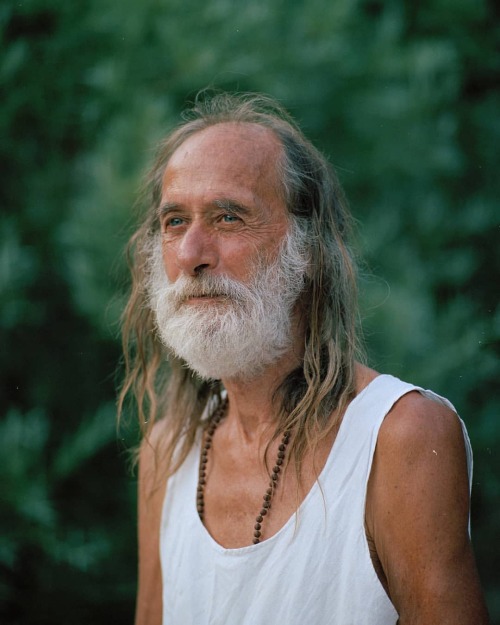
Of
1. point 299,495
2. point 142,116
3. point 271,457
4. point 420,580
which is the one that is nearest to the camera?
point 420,580

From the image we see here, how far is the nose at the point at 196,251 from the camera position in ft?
6.97

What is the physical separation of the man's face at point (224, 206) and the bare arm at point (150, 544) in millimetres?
755

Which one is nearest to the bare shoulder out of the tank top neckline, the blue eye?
the tank top neckline

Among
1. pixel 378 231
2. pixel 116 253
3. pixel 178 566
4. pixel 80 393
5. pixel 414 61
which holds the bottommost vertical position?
pixel 178 566

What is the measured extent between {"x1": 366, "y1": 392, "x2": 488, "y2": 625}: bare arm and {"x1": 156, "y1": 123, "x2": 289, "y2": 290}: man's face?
654 mm

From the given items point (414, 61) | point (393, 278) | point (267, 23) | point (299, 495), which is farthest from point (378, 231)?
point (299, 495)

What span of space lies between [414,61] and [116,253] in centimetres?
168

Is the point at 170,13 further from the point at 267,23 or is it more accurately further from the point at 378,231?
the point at 378,231

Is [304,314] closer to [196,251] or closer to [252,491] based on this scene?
[196,251]

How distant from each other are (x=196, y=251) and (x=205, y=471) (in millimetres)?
774

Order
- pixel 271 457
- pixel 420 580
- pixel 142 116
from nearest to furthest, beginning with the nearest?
pixel 420 580 < pixel 271 457 < pixel 142 116

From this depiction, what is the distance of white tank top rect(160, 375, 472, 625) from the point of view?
191cm

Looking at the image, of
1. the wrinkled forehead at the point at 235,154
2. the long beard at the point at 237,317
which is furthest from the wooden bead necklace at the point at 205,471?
the wrinkled forehead at the point at 235,154

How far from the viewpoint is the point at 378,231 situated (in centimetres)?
346
